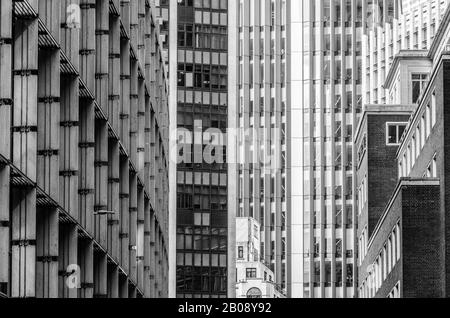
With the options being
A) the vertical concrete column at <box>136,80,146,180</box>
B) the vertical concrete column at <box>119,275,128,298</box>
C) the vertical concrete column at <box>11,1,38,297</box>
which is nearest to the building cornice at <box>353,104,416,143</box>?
the vertical concrete column at <box>136,80,146,180</box>

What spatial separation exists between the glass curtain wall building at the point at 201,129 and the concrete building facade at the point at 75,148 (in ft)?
316

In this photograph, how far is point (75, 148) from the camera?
43594 mm

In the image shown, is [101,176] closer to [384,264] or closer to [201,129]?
[384,264]

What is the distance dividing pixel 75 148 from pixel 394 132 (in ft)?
251

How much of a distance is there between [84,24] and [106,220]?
802 cm

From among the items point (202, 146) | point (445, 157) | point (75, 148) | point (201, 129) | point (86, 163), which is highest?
point (201, 129)

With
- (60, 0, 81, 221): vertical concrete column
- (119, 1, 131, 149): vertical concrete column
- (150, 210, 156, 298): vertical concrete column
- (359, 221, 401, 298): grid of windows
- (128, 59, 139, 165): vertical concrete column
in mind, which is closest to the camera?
(60, 0, 81, 221): vertical concrete column

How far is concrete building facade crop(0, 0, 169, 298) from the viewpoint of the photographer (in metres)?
36.2

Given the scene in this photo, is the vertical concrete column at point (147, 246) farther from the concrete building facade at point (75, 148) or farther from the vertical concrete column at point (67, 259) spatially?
the vertical concrete column at point (67, 259)

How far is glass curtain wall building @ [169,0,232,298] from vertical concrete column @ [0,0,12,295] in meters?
134

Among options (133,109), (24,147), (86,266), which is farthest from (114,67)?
(24,147)

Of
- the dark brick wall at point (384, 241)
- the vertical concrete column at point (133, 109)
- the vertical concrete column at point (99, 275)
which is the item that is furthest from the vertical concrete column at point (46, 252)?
the dark brick wall at point (384, 241)

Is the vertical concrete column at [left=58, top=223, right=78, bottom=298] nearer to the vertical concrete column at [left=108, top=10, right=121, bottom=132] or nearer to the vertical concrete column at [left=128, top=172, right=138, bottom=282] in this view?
the vertical concrete column at [left=108, top=10, right=121, bottom=132]

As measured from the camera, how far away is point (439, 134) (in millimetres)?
82188
